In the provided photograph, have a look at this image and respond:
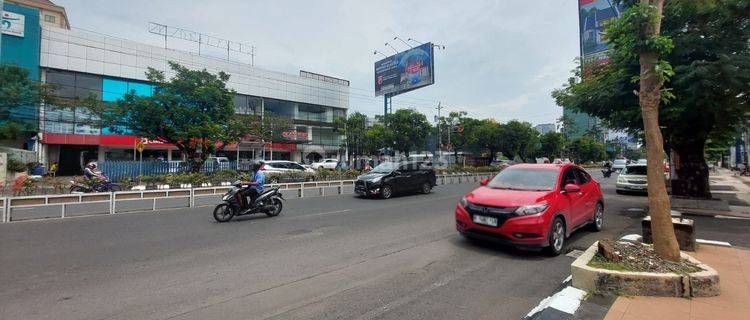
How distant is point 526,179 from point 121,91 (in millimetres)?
41315

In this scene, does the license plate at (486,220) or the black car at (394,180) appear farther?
the black car at (394,180)

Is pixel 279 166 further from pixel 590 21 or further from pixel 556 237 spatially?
pixel 590 21

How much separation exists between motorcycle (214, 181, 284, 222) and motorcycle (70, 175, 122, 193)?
7735 millimetres

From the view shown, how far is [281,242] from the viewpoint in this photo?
22.8ft

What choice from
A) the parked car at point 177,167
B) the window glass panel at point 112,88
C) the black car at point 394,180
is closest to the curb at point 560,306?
the black car at point 394,180

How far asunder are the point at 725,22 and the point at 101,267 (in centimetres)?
1529

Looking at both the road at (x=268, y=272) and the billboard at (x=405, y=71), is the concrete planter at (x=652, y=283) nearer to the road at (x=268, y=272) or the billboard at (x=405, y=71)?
the road at (x=268, y=272)

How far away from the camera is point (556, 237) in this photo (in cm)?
607

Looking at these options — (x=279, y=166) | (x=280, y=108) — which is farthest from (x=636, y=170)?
(x=280, y=108)

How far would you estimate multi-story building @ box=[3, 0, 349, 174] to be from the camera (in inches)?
1249

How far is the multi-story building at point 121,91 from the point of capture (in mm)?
31734

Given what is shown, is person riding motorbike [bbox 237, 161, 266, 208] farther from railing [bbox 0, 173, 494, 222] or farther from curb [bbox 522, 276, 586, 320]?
curb [bbox 522, 276, 586, 320]

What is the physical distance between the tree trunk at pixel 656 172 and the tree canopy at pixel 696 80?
3663mm

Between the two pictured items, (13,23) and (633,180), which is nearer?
(633,180)
